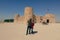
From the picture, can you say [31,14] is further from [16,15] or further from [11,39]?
[11,39]

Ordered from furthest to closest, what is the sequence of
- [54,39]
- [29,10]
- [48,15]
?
[48,15] < [29,10] < [54,39]

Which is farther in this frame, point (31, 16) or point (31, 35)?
point (31, 16)

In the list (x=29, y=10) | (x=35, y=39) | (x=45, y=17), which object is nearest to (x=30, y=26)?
(x=35, y=39)

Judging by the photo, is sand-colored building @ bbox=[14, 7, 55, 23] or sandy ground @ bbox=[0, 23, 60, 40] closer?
sandy ground @ bbox=[0, 23, 60, 40]

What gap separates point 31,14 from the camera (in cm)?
5053

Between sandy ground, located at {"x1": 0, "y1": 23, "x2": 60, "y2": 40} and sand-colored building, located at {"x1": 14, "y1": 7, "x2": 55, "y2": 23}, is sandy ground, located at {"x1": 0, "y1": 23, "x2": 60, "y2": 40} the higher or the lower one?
the lower one

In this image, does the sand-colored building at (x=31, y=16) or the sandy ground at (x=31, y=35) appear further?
the sand-colored building at (x=31, y=16)

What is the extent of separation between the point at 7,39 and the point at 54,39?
3.31 m

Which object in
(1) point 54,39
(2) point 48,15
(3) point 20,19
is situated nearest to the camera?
(1) point 54,39

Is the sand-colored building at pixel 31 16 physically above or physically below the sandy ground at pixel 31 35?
above

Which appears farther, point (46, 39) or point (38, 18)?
point (38, 18)

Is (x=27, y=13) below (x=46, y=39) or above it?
above

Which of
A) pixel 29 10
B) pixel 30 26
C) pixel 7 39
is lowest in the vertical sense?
pixel 7 39

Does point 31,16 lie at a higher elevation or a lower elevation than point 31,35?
higher
